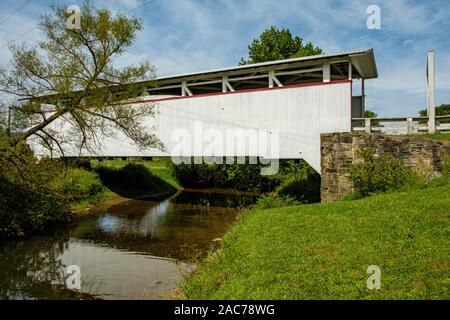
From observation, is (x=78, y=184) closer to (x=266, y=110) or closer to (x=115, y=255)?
(x=115, y=255)

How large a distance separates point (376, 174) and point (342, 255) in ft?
22.0

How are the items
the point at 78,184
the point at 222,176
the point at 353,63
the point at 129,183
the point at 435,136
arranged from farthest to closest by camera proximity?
the point at 222,176 → the point at 129,183 → the point at 78,184 → the point at 353,63 → the point at 435,136

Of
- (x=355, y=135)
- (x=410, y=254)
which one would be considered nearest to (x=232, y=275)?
(x=410, y=254)

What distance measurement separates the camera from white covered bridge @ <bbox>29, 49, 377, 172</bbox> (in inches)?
569

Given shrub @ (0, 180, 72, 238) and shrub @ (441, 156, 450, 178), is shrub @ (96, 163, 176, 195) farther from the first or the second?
shrub @ (441, 156, 450, 178)

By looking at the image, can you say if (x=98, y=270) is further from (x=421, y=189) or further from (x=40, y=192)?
(x=421, y=189)

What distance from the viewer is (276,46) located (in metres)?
32.2

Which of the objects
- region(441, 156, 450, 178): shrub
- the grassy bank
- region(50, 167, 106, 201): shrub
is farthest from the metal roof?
the grassy bank

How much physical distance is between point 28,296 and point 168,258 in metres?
3.76

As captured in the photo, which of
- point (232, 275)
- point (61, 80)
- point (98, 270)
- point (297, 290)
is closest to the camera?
point (297, 290)

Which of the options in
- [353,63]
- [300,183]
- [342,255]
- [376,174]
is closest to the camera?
[342,255]

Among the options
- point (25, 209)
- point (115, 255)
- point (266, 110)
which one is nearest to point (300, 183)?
point (266, 110)

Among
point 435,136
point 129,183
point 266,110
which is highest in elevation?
point 266,110
